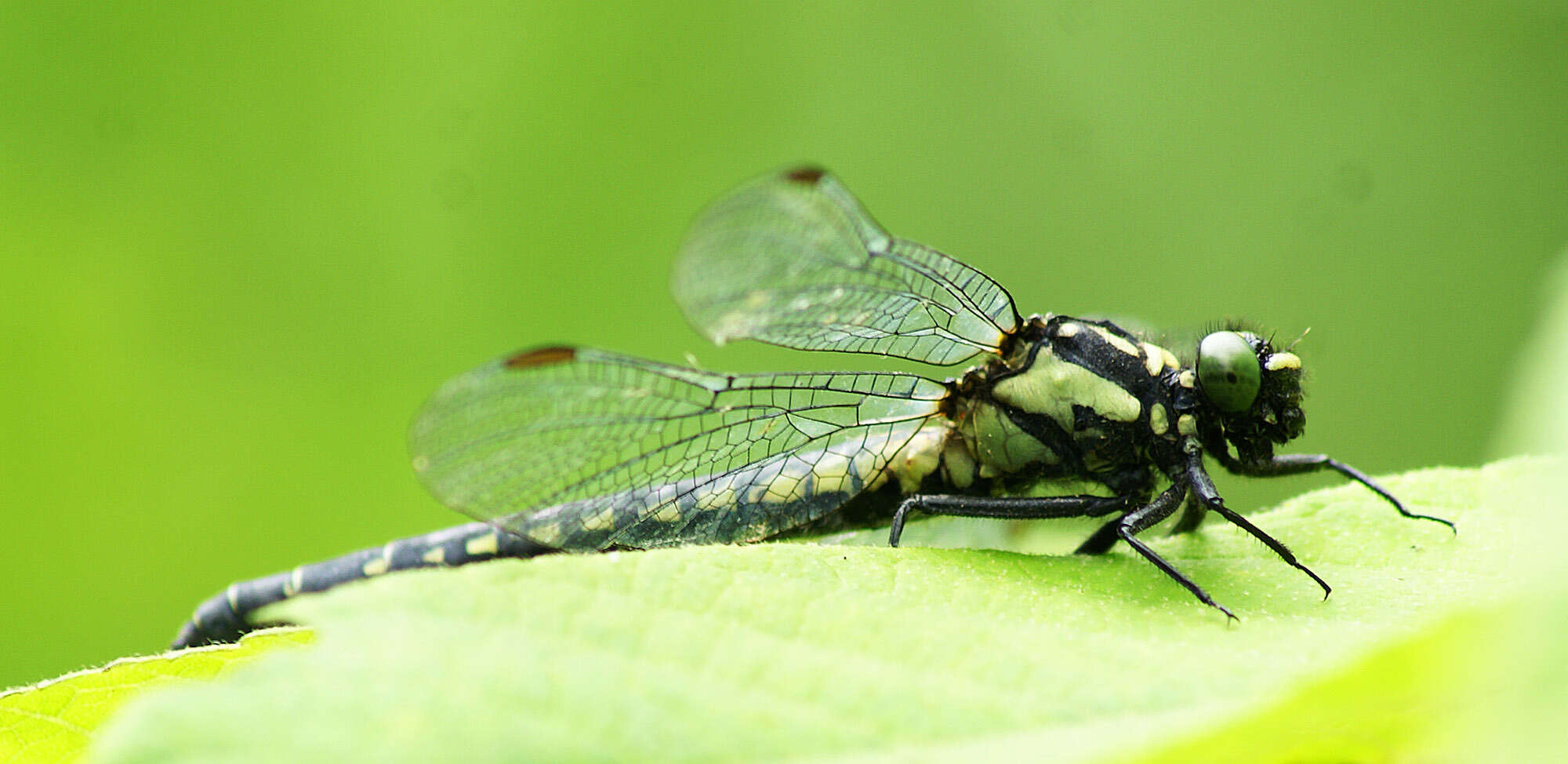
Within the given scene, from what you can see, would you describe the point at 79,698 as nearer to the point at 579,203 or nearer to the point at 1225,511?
the point at 1225,511

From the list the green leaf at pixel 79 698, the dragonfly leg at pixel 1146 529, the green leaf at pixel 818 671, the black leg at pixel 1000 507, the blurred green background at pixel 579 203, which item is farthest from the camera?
the blurred green background at pixel 579 203

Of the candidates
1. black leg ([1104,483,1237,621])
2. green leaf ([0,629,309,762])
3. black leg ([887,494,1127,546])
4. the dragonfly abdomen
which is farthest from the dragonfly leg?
green leaf ([0,629,309,762])

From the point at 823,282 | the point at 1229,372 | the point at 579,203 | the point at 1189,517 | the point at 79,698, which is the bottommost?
the point at 1189,517

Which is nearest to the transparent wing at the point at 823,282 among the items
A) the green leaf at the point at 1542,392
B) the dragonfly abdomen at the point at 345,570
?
the dragonfly abdomen at the point at 345,570

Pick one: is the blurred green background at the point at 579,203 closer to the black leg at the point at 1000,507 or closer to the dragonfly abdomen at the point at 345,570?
the black leg at the point at 1000,507

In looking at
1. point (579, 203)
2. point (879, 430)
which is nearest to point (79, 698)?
point (879, 430)

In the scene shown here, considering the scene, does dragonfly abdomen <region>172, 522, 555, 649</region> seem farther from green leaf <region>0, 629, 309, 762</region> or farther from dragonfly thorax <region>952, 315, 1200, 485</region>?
dragonfly thorax <region>952, 315, 1200, 485</region>
